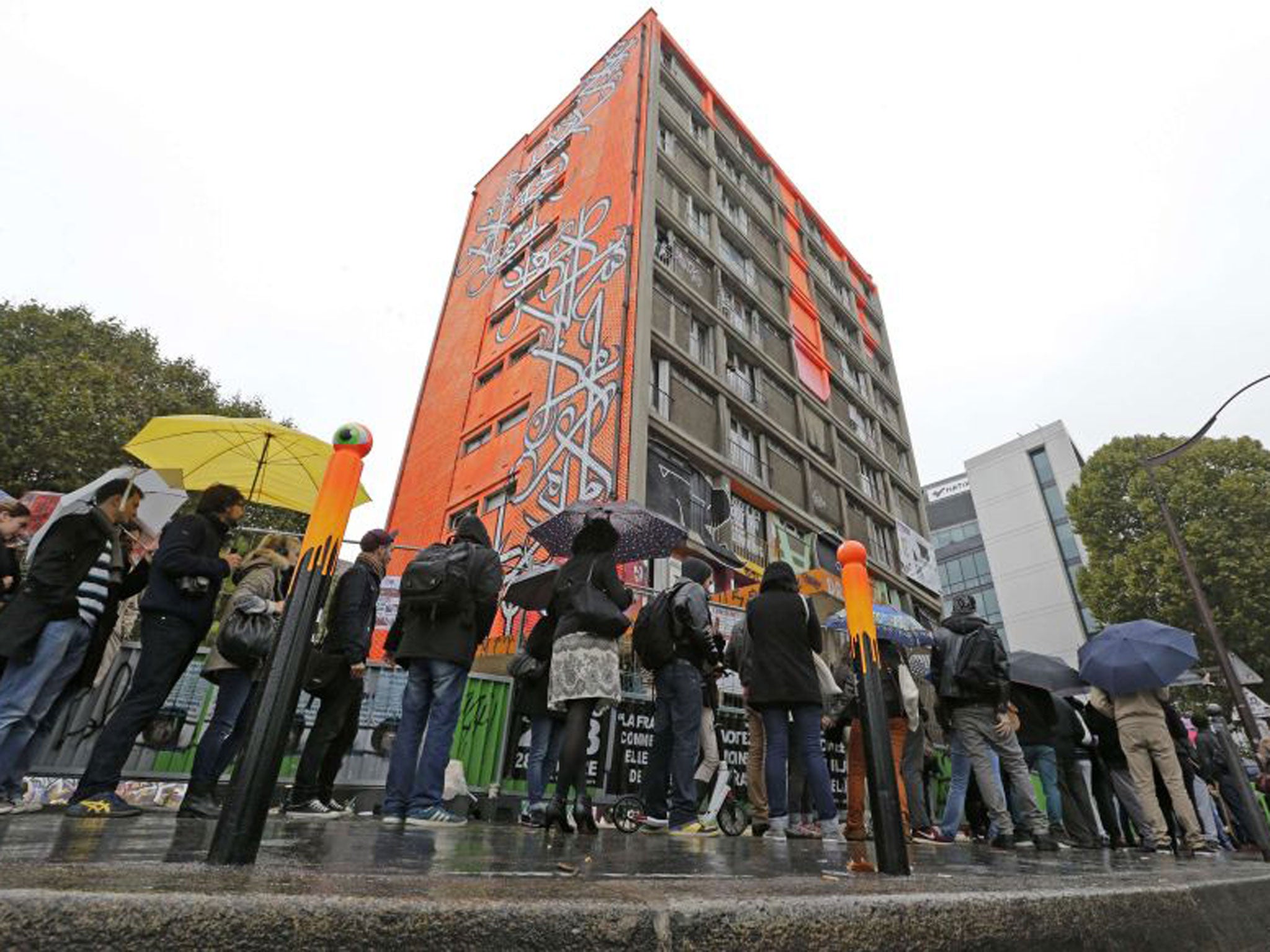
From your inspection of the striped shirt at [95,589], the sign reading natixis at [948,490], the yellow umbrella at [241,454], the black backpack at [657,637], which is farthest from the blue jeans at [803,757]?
the sign reading natixis at [948,490]

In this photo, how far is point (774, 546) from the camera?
61.3ft

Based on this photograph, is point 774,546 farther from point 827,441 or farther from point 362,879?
point 362,879

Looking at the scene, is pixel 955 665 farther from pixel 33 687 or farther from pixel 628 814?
pixel 33 687

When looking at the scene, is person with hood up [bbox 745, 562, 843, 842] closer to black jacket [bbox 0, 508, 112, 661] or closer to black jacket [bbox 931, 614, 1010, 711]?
black jacket [bbox 931, 614, 1010, 711]

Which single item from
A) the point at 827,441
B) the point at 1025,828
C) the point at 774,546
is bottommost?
the point at 1025,828

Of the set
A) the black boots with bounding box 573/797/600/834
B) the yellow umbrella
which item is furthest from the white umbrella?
the black boots with bounding box 573/797/600/834

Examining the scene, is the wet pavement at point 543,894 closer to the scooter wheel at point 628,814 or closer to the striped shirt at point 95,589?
the striped shirt at point 95,589

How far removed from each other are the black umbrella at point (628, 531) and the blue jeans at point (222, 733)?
3404mm

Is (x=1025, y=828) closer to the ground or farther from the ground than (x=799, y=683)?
closer to the ground

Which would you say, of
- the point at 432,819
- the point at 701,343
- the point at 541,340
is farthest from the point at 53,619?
the point at 701,343

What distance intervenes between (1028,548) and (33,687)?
137 feet

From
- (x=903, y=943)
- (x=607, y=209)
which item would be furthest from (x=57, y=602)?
(x=607, y=209)

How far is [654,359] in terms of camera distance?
58.0 ft

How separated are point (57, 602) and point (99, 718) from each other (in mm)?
2501
